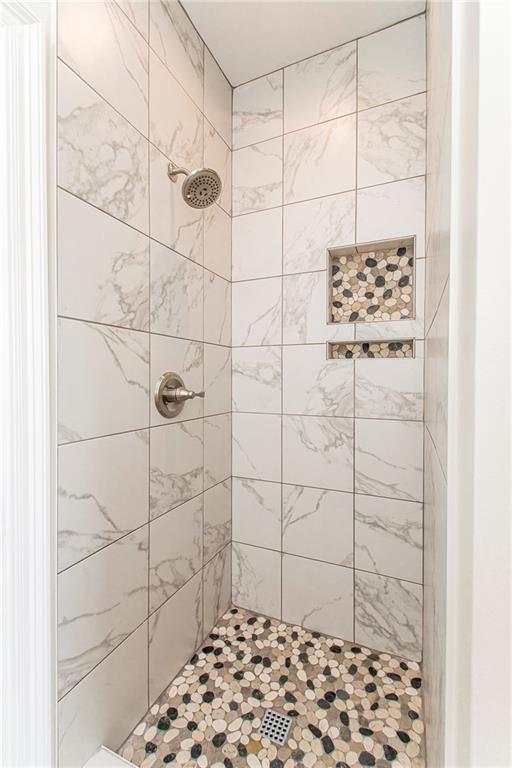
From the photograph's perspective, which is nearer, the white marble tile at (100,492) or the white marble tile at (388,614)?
the white marble tile at (100,492)

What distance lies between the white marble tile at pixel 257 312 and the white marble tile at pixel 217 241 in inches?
4.3

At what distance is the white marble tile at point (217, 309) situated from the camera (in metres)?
1.34

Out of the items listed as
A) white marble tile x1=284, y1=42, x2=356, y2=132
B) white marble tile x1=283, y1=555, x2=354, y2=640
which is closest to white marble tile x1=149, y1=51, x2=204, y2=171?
white marble tile x1=284, y1=42, x2=356, y2=132

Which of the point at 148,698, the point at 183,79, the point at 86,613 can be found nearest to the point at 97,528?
the point at 86,613

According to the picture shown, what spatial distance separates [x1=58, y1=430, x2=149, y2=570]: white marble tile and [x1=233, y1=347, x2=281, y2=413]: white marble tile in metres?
0.55

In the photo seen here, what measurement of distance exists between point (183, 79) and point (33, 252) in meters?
0.94

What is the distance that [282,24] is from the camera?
1246 millimetres

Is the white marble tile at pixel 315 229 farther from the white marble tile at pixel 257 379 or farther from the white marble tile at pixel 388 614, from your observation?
the white marble tile at pixel 388 614

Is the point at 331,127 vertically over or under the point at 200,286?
over

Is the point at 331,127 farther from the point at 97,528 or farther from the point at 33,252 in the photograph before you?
the point at 97,528

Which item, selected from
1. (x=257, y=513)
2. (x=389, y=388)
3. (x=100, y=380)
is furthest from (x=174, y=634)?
(x=389, y=388)

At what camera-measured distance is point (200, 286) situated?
1297 mm

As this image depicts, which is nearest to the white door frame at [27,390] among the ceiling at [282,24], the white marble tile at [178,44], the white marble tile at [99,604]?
the white marble tile at [99,604]

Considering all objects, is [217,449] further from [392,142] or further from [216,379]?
[392,142]
